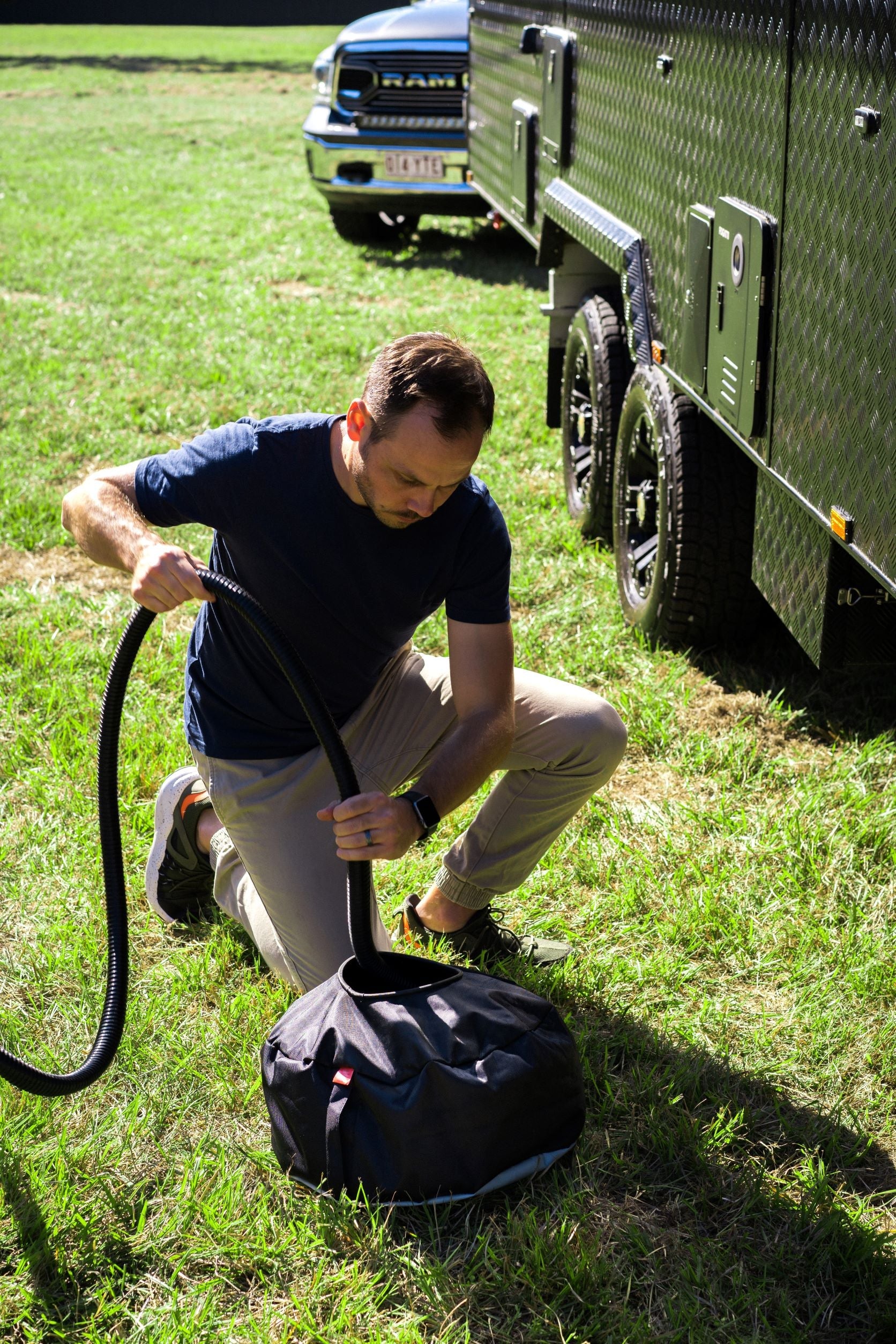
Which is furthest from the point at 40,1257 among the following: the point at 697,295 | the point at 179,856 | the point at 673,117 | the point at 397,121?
the point at 397,121

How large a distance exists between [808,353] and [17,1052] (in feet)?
7.04

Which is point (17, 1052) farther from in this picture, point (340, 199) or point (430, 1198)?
point (340, 199)

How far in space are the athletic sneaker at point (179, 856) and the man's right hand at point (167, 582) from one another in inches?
34.5

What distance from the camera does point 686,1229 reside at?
226 cm

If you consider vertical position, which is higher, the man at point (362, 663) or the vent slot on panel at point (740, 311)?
the vent slot on panel at point (740, 311)

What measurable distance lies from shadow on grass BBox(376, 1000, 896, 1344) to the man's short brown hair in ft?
4.20

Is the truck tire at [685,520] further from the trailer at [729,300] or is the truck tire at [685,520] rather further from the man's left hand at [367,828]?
the man's left hand at [367,828]

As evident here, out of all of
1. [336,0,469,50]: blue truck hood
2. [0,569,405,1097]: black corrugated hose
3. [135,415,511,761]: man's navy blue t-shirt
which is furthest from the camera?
[336,0,469,50]: blue truck hood

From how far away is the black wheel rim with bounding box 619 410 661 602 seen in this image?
418cm

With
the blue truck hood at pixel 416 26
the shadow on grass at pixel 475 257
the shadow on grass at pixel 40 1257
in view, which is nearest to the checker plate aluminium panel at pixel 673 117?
the shadow on grass at pixel 40 1257

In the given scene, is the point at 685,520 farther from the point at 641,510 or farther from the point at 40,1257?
the point at 40,1257

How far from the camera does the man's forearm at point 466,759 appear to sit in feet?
8.06

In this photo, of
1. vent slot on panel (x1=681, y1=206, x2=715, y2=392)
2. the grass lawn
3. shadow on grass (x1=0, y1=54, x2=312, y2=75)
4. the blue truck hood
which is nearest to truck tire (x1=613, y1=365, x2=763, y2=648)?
the grass lawn

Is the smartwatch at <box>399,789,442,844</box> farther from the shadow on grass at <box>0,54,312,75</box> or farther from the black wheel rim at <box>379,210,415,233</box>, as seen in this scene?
the shadow on grass at <box>0,54,312,75</box>
